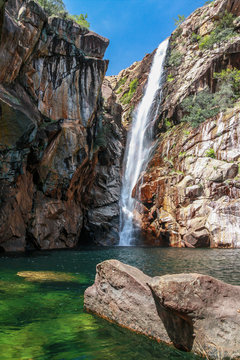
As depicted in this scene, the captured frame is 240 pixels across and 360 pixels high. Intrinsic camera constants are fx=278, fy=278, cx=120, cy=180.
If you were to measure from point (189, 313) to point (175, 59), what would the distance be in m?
46.7

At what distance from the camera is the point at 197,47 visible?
4259cm

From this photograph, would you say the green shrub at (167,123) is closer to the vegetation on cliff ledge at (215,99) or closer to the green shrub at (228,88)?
the vegetation on cliff ledge at (215,99)

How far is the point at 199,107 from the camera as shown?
1355 inches

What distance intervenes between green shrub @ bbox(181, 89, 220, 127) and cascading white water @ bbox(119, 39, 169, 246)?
6.39 metres

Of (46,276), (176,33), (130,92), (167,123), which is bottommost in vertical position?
(46,276)

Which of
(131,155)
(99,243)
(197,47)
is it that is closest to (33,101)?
(99,243)

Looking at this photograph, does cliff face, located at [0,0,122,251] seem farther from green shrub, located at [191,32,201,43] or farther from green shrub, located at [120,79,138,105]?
green shrub, located at [120,79,138,105]

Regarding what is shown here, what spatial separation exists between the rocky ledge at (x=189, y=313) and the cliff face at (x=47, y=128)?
53.8 feet

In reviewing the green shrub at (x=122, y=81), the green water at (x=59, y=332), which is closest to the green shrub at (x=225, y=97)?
the green water at (x=59, y=332)

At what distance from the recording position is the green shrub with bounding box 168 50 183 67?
44.4 metres

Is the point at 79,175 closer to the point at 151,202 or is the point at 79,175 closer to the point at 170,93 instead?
the point at 151,202

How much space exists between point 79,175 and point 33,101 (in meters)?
8.50

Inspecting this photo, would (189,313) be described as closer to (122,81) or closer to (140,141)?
(140,141)

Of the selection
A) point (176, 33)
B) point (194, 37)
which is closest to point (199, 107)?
point (194, 37)
